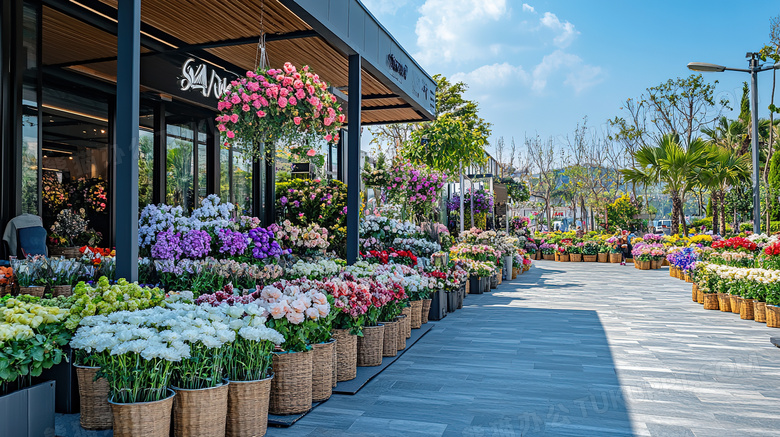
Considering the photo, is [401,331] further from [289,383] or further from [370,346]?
[289,383]

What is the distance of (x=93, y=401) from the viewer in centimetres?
257

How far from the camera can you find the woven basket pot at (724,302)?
7198 millimetres

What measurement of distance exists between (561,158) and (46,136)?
28.5 metres

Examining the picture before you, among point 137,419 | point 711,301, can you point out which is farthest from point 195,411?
point 711,301

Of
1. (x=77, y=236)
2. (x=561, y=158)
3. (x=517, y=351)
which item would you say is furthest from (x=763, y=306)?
(x=561, y=158)

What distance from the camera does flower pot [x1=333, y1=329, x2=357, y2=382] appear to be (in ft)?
12.0

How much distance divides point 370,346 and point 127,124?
229 centimetres

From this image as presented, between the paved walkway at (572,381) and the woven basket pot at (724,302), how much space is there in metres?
0.23

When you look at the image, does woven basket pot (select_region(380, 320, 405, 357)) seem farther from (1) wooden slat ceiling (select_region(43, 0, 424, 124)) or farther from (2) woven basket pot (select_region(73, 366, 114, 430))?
(1) wooden slat ceiling (select_region(43, 0, 424, 124))

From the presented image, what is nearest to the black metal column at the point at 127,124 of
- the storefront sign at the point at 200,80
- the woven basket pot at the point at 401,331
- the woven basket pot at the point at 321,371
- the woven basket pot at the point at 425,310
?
the woven basket pot at the point at 321,371

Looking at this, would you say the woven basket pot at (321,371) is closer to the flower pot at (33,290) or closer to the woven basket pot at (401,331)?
the woven basket pot at (401,331)

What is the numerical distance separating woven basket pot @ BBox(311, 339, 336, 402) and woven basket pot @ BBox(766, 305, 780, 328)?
17.7ft

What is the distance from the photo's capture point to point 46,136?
253 inches

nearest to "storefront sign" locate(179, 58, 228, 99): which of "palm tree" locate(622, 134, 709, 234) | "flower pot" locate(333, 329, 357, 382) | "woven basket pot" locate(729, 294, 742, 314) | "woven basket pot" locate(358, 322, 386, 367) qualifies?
"woven basket pot" locate(358, 322, 386, 367)
